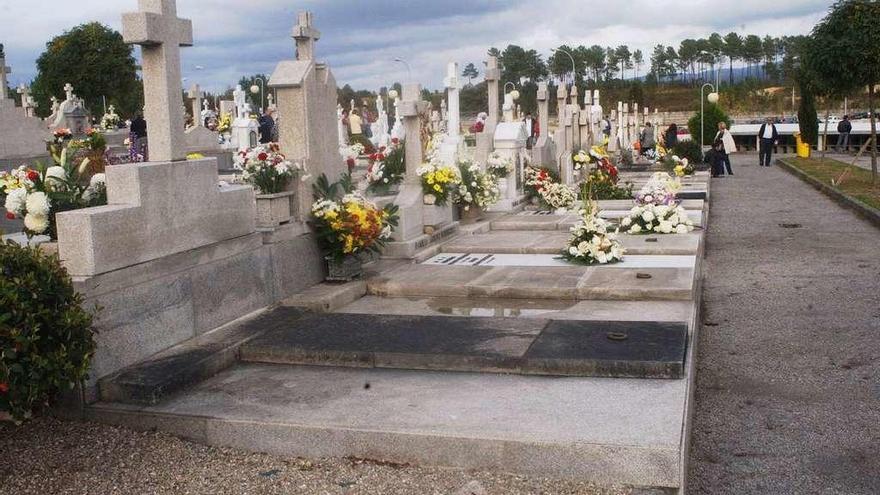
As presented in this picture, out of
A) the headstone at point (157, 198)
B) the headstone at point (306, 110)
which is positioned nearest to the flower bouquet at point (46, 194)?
the headstone at point (157, 198)

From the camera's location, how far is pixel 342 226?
25.3 ft

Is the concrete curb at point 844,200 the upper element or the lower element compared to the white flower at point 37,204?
lower

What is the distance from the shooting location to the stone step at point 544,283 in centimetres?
746

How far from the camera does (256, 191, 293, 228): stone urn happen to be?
7.22 metres

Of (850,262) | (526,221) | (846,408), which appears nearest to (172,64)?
(846,408)

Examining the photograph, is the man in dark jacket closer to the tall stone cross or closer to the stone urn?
the stone urn

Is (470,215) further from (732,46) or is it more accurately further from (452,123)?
(732,46)

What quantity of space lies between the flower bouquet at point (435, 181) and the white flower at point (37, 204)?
5322 millimetres

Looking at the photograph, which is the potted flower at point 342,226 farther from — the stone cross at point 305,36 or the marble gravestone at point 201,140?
the marble gravestone at point 201,140

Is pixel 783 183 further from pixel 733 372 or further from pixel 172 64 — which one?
pixel 172 64

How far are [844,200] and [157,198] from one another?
15007mm

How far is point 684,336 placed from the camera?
5.89 m

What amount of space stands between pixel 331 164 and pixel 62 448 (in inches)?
163

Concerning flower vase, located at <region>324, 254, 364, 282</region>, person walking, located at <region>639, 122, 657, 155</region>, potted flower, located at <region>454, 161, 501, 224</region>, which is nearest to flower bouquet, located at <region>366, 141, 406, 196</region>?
potted flower, located at <region>454, 161, 501, 224</region>
